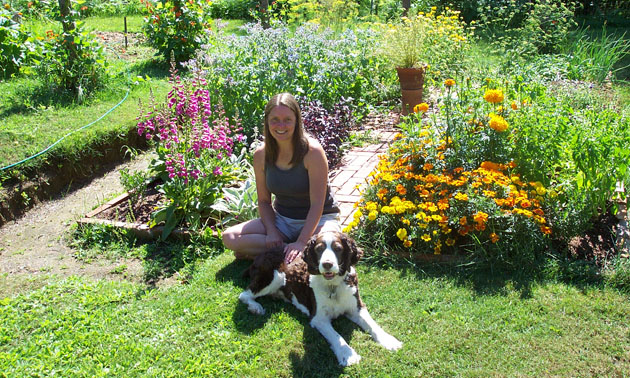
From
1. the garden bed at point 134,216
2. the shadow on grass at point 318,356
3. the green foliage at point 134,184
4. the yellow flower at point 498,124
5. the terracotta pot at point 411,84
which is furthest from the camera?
the terracotta pot at point 411,84

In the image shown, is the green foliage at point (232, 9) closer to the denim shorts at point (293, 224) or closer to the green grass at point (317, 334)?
the denim shorts at point (293, 224)

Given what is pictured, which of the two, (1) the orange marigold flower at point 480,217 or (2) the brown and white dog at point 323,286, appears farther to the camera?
(1) the orange marigold flower at point 480,217

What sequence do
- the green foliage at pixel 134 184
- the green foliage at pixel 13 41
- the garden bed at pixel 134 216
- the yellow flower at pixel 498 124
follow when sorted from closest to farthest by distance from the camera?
the yellow flower at pixel 498 124
the garden bed at pixel 134 216
the green foliage at pixel 134 184
the green foliage at pixel 13 41

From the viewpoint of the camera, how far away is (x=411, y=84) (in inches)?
273

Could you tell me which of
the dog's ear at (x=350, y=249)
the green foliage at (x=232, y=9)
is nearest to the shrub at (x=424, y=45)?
the dog's ear at (x=350, y=249)

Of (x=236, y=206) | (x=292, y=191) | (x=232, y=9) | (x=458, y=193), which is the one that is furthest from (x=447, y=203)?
A: (x=232, y=9)

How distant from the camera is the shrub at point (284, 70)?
20.0ft

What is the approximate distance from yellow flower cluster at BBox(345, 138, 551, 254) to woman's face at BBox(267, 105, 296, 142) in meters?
0.96

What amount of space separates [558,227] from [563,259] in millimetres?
233

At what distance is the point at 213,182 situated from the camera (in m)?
4.91

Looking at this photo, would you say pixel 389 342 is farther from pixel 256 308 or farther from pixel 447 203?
pixel 447 203

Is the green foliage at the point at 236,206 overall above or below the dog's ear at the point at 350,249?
below

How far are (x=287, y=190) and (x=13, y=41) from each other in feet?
19.0

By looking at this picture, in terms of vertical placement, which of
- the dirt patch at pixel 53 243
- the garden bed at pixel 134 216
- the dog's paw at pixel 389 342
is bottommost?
the dirt patch at pixel 53 243
